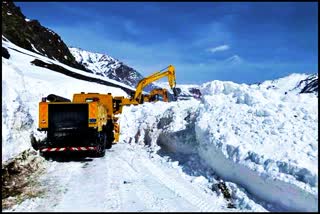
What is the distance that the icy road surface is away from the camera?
36.5 feet

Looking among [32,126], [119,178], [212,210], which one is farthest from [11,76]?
[212,210]

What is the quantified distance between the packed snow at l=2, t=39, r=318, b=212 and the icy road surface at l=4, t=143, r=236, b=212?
0.03m

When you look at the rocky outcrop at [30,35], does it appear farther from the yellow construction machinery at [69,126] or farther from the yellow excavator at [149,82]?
the yellow construction machinery at [69,126]

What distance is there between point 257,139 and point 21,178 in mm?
7454

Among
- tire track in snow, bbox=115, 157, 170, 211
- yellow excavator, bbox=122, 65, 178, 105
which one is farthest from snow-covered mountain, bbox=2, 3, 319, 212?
yellow excavator, bbox=122, 65, 178, 105

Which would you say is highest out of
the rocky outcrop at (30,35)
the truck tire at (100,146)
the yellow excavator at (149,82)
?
the rocky outcrop at (30,35)

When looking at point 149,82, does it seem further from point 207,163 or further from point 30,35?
point 30,35

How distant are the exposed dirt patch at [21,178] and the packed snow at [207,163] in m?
0.32

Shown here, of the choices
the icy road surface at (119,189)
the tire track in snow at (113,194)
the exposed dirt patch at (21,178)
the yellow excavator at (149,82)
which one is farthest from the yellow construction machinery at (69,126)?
the yellow excavator at (149,82)

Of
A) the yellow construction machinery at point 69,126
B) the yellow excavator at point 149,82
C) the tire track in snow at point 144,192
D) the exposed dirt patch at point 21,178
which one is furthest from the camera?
the yellow excavator at point 149,82

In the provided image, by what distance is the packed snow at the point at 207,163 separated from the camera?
11438mm

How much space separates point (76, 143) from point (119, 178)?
598 cm

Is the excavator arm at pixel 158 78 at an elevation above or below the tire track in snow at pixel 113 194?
above

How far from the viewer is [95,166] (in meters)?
17.8
